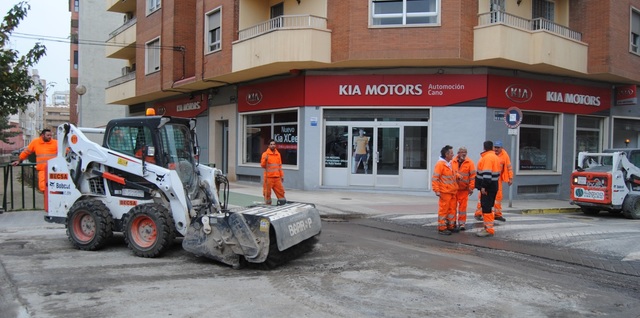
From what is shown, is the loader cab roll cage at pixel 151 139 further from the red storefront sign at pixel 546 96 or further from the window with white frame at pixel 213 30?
the window with white frame at pixel 213 30

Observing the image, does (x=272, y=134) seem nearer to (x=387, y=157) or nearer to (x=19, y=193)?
(x=387, y=157)

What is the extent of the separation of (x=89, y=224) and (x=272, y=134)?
38.4 ft

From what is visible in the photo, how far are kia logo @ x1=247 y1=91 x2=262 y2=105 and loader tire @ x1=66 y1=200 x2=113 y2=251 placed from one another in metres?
12.1

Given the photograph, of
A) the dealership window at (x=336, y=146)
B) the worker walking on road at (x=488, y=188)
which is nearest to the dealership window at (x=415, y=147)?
the dealership window at (x=336, y=146)

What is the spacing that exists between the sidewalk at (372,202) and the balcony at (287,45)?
176 inches

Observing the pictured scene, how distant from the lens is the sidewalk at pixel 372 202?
12.3m

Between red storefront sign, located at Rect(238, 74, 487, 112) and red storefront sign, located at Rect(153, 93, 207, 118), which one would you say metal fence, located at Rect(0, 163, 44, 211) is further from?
red storefront sign, located at Rect(153, 93, 207, 118)

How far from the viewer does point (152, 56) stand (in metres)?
24.5

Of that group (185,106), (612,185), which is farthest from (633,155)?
(185,106)

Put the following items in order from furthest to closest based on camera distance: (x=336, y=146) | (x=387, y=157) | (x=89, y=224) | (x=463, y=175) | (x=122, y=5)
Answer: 1. (x=122, y=5)
2. (x=336, y=146)
3. (x=387, y=157)
4. (x=463, y=175)
5. (x=89, y=224)

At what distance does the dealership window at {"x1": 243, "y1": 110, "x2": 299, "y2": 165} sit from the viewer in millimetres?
17719

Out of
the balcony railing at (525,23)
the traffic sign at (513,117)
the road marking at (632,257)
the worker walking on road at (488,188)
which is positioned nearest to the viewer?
the road marking at (632,257)

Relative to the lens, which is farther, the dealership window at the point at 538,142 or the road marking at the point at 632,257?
the dealership window at the point at 538,142

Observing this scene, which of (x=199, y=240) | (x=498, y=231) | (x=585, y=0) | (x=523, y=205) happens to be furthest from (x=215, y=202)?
(x=585, y=0)
